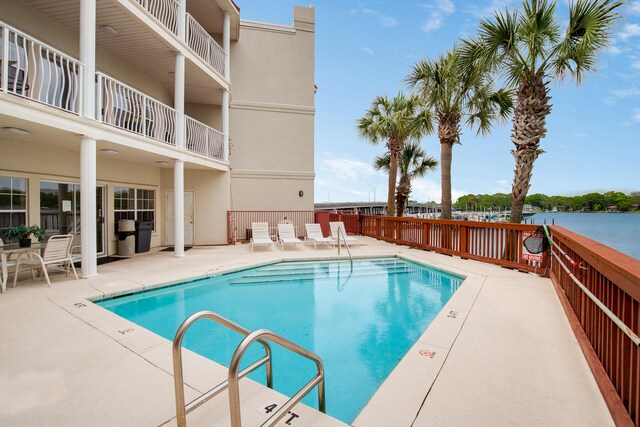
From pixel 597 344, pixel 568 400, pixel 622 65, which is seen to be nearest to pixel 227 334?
pixel 568 400

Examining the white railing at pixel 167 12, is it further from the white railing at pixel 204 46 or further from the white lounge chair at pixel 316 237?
the white lounge chair at pixel 316 237

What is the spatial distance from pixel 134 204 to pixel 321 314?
8.78m

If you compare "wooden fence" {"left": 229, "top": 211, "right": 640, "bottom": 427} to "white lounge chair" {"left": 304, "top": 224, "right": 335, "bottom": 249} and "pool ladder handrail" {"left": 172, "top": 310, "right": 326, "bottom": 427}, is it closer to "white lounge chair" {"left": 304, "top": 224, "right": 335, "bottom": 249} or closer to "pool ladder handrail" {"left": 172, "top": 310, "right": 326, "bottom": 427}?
"pool ladder handrail" {"left": 172, "top": 310, "right": 326, "bottom": 427}

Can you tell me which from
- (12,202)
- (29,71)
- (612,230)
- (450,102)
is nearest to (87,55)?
(29,71)

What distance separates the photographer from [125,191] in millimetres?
10773

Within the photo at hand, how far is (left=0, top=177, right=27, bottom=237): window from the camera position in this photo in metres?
7.05

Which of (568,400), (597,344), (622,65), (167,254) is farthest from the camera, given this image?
(622,65)

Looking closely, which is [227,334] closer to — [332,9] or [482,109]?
[482,109]

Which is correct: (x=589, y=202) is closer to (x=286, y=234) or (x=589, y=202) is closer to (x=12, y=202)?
(x=286, y=234)

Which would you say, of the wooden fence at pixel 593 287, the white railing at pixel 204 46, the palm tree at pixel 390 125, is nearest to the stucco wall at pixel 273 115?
the white railing at pixel 204 46

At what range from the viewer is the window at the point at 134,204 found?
10.4m

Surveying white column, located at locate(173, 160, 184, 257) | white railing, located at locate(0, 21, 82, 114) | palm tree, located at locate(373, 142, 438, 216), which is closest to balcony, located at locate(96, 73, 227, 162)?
white railing, located at locate(0, 21, 82, 114)

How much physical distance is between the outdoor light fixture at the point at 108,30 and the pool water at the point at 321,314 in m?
6.75

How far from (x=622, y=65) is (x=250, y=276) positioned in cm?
2882
